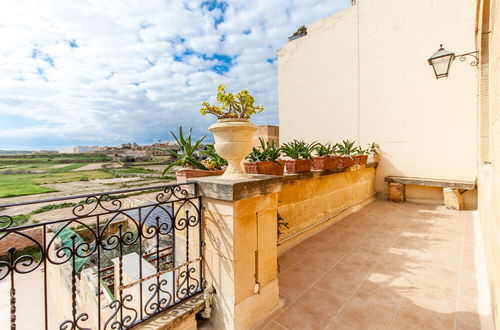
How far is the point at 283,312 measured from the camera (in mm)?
1997

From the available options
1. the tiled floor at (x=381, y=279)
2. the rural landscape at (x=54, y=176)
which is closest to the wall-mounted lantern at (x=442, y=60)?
the tiled floor at (x=381, y=279)

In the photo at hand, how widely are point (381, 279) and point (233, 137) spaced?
2.17m

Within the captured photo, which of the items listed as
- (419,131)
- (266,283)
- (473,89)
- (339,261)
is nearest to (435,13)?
(473,89)

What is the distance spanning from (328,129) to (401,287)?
5.39 metres

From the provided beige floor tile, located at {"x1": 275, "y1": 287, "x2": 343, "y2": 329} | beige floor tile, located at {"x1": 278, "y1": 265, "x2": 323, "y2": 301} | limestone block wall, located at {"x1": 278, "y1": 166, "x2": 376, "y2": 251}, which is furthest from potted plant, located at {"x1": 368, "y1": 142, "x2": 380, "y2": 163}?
beige floor tile, located at {"x1": 275, "y1": 287, "x2": 343, "y2": 329}

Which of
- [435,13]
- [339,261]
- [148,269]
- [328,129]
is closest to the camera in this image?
[339,261]

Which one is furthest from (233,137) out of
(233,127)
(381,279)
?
(381,279)

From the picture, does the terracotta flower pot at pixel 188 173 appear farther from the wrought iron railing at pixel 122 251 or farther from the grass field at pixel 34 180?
the grass field at pixel 34 180

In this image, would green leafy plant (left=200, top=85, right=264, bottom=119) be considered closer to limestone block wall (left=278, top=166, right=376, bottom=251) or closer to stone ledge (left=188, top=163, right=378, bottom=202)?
stone ledge (left=188, top=163, right=378, bottom=202)

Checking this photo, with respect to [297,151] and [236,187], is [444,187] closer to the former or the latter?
[297,151]

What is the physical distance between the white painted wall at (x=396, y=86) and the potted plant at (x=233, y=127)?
5.20 meters

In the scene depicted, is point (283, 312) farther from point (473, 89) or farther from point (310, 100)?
point (310, 100)

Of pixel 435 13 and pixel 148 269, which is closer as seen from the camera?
pixel 148 269

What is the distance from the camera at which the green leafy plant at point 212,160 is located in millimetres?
2574
